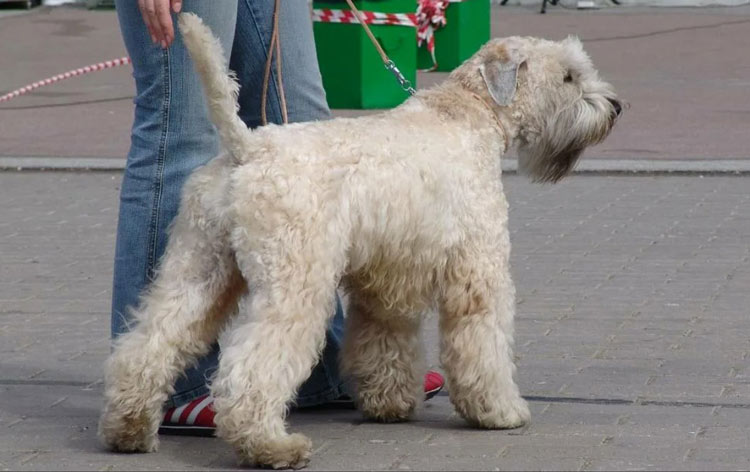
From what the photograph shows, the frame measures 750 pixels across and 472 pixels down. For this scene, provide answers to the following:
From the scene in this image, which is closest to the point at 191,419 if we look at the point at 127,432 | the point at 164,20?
the point at 127,432

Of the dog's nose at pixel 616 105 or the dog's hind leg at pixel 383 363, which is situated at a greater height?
the dog's nose at pixel 616 105

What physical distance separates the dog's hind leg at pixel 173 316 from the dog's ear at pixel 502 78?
0.89 metres

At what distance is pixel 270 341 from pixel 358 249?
1.19ft

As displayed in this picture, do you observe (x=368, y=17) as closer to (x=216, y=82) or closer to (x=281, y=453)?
(x=216, y=82)

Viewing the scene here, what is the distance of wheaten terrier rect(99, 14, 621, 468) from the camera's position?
3.86 meters

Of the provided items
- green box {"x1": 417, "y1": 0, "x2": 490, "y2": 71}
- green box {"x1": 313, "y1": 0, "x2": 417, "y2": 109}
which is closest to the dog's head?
green box {"x1": 313, "y1": 0, "x2": 417, "y2": 109}

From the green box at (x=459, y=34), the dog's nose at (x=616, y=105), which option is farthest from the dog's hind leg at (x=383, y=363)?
the green box at (x=459, y=34)

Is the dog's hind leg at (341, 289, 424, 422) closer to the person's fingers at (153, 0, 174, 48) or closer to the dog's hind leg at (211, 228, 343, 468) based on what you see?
the dog's hind leg at (211, 228, 343, 468)

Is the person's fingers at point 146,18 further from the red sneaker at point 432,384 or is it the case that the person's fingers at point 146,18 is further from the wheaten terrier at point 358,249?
the red sneaker at point 432,384

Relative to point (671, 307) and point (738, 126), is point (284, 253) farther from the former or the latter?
point (738, 126)

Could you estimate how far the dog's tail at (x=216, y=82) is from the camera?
12.5 ft

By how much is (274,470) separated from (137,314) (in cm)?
59

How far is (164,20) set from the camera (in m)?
3.98

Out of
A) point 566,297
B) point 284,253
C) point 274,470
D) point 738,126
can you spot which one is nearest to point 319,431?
point 274,470
